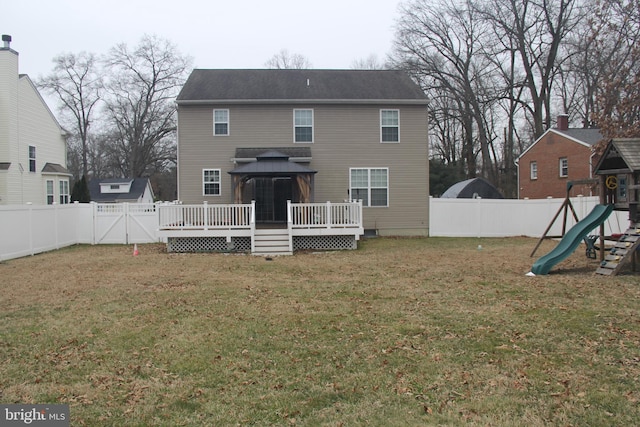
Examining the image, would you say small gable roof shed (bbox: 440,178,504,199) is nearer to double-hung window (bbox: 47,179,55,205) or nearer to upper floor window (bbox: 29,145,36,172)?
double-hung window (bbox: 47,179,55,205)

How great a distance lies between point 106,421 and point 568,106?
4208 cm

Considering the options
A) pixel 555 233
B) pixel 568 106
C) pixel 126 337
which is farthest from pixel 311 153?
pixel 568 106

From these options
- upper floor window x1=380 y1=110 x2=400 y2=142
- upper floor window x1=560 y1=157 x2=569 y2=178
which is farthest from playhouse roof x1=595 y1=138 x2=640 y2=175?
upper floor window x1=560 y1=157 x2=569 y2=178

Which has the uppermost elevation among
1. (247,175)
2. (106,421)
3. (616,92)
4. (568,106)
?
(568,106)

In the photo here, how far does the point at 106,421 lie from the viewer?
3932 millimetres

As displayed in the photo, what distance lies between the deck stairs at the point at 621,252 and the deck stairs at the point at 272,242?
8.76m

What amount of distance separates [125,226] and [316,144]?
8.37 metres

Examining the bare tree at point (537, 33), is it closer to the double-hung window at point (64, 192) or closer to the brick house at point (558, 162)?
the brick house at point (558, 162)

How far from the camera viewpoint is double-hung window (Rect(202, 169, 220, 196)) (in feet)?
64.8

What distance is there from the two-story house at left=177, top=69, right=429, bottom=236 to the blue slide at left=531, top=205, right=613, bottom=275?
903 centimetres

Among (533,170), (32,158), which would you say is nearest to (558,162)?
(533,170)

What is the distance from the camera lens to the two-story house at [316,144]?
64.8ft

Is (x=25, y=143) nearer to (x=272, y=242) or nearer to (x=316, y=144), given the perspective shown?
(x=316, y=144)

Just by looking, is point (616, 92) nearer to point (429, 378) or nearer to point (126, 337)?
point (429, 378)
